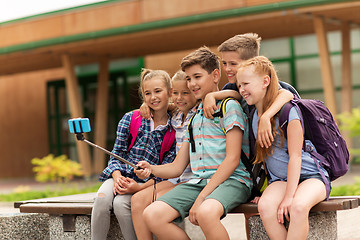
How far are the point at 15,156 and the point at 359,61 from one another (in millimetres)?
13175

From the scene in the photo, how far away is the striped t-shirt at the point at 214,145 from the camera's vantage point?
3996 millimetres

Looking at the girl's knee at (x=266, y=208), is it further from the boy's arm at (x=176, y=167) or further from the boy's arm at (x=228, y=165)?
the boy's arm at (x=176, y=167)

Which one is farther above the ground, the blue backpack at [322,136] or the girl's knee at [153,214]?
the blue backpack at [322,136]

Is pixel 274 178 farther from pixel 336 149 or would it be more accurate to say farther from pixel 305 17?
pixel 305 17

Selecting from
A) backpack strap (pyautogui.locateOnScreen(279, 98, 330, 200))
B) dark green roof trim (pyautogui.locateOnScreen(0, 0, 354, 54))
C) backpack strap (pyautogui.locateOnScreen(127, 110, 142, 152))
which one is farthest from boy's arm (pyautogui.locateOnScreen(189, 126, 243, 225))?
dark green roof trim (pyautogui.locateOnScreen(0, 0, 354, 54))

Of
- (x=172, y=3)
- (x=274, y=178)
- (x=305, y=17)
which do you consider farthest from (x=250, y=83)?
(x=172, y=3)

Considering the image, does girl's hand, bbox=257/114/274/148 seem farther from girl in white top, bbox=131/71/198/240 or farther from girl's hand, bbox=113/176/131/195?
girl's hand, bbox=113/176/131/195

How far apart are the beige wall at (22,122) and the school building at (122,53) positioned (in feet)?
0.12

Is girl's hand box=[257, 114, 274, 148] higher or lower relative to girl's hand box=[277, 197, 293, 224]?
higher

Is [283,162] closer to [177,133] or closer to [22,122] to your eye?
[177,133]

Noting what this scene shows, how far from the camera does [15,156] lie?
21969 mm

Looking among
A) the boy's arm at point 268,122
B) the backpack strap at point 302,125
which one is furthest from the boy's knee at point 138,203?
the backpack strap at point 302,125

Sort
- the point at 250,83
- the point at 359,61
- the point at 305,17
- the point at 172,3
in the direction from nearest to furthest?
the point at 250,83
the point at 305,17
the point at 172,3
the point at 359,61

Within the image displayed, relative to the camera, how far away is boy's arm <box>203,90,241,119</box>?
13.1 feet
